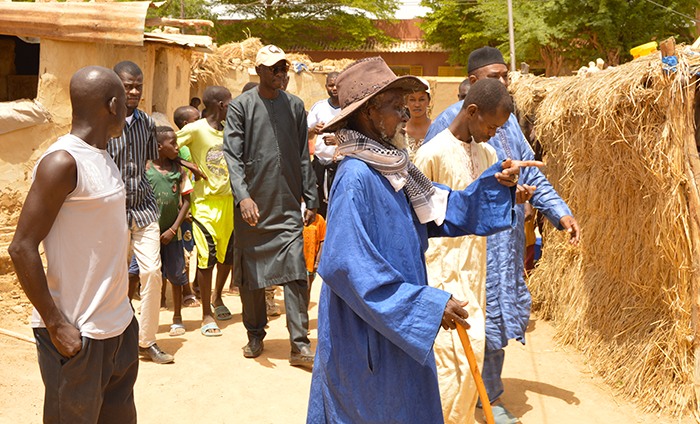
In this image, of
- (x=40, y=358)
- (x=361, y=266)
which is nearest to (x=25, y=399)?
(x=40, y=358)

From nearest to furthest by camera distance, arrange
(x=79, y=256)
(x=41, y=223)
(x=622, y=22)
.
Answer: (x=41, y=223), (x=79, y=256), (x=622, y=22)

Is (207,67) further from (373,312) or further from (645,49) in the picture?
(373,312)

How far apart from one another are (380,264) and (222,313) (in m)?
4.20

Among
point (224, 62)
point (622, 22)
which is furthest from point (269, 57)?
point (622, 22)

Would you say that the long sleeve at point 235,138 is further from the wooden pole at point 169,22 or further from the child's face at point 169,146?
the wooden pole at point 169,22

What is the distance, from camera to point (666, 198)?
3967 mm

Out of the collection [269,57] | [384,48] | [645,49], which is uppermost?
[384,48]

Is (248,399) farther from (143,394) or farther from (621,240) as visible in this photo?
(621,240)

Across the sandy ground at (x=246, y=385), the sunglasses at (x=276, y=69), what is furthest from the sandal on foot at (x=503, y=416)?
the sunglasses at (x=276, y=69)

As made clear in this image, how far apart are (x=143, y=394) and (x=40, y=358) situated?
1973mm

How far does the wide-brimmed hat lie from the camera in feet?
7.47

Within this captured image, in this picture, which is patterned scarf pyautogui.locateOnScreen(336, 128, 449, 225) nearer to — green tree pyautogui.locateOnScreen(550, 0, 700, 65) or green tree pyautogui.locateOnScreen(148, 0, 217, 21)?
green tree pyautogui.locateOnScreen(550, 0, 700, 65)

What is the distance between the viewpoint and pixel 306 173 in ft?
16.2

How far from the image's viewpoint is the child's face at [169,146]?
212 inches
